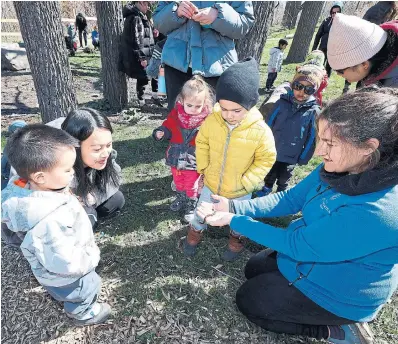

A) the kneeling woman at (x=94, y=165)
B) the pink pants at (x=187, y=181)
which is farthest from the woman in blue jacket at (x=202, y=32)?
the kneeling woman at (x=94, y=165)

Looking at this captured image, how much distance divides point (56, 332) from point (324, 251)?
1.81m

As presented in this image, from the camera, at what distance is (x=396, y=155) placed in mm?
1416

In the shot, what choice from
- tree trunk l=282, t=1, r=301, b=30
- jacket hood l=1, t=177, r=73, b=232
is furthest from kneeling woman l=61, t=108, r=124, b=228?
tree trunk l=282, t=1, r=301, b=30

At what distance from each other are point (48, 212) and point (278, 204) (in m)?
1.46

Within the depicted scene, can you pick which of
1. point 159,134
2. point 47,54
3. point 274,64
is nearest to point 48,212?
point 159,134

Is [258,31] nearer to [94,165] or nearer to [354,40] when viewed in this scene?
[354,40]

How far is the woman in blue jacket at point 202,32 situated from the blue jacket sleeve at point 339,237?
188 cm

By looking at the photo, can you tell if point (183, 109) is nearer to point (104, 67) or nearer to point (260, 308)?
point (260, 308)

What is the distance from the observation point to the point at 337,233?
5.14ft

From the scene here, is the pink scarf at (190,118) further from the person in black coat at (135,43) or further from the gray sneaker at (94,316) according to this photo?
the person in black coat at (135,43)

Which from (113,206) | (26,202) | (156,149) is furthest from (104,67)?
(26,202)

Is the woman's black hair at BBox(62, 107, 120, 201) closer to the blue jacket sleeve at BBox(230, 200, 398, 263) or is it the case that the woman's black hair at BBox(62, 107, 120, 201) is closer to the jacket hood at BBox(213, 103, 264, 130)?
the jacket hood at BBox(213, 103, 264, 130)

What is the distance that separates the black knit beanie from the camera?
208cm

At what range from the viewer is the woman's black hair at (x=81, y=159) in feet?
6.99
